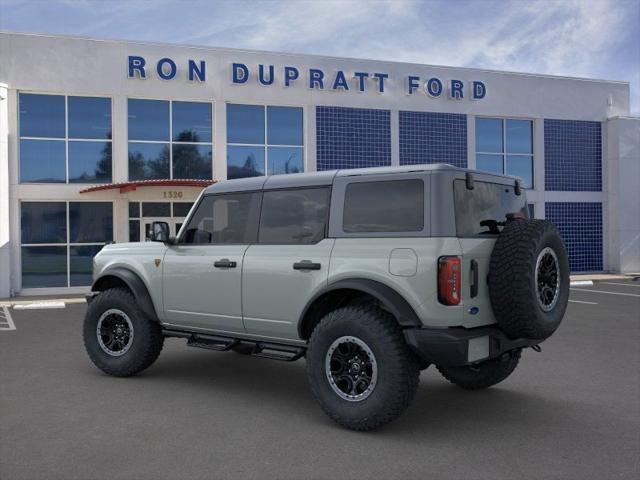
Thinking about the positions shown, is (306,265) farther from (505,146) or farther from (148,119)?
(505,146)

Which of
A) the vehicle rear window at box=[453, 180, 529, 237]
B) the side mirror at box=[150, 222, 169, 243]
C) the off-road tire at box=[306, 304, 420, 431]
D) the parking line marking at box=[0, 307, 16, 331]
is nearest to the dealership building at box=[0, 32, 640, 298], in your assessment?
the parking line marking at box=[0, 307, 16, 331]

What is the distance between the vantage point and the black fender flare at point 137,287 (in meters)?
6.84

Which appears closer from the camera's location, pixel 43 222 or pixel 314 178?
pixel 314 178

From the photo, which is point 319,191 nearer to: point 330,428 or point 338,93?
point 330,428

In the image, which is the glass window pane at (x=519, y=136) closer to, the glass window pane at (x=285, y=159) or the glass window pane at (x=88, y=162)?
the glass window pane at (x=285, y=159)

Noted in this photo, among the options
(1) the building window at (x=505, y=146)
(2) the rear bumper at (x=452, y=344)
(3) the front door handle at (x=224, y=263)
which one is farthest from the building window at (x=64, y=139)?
(2) the rear bumper at (x=452, y=344)

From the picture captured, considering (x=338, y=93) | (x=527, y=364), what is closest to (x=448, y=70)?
(x=338, y=93)

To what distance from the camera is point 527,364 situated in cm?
782

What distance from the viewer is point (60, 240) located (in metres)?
18.8

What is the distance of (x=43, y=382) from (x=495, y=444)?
4.77 metres

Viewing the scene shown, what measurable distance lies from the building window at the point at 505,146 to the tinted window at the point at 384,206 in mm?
18685

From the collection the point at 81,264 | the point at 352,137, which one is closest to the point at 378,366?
the point at 81,264

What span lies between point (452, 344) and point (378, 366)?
604 mm

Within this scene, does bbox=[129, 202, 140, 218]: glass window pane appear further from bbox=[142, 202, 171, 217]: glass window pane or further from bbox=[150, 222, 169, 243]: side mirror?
bbox=[150, 222, 169, 243]: side mirror
